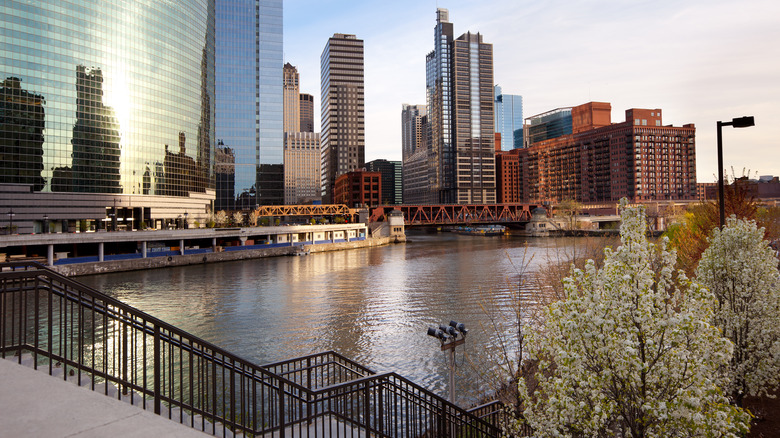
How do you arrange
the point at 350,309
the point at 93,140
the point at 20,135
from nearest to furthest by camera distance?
the point at 350,309 → the point at 20,135 → the point at 93,140

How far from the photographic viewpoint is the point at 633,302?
7703mm

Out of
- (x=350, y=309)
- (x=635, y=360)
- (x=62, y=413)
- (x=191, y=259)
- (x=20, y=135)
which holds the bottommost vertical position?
(x=350, y=309)

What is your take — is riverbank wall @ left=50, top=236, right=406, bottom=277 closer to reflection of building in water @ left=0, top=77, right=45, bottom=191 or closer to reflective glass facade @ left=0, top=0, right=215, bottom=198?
reflective glass facade @ left=0, top=0, right=215, bottom=198

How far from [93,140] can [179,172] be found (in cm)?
2685

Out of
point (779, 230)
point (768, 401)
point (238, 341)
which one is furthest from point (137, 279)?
point (779, 230)

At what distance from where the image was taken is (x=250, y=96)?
16700 cm

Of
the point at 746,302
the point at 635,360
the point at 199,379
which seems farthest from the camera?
the point at 746,302

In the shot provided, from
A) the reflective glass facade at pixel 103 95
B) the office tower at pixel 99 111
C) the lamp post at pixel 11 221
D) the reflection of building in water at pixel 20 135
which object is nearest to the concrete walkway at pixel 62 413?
the lamp post at pixel 11 221

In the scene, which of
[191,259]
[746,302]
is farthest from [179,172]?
[746,302]

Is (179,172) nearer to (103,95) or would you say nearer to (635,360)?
(103,95)

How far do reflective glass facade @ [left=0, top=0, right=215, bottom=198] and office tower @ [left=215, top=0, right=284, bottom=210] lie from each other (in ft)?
109

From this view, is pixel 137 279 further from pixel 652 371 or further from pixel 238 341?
pixel 652 371

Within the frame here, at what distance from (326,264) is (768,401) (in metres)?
70.1

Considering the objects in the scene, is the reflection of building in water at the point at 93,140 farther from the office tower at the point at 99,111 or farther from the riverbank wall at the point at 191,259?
the riverbank wall at the point at 191,259
